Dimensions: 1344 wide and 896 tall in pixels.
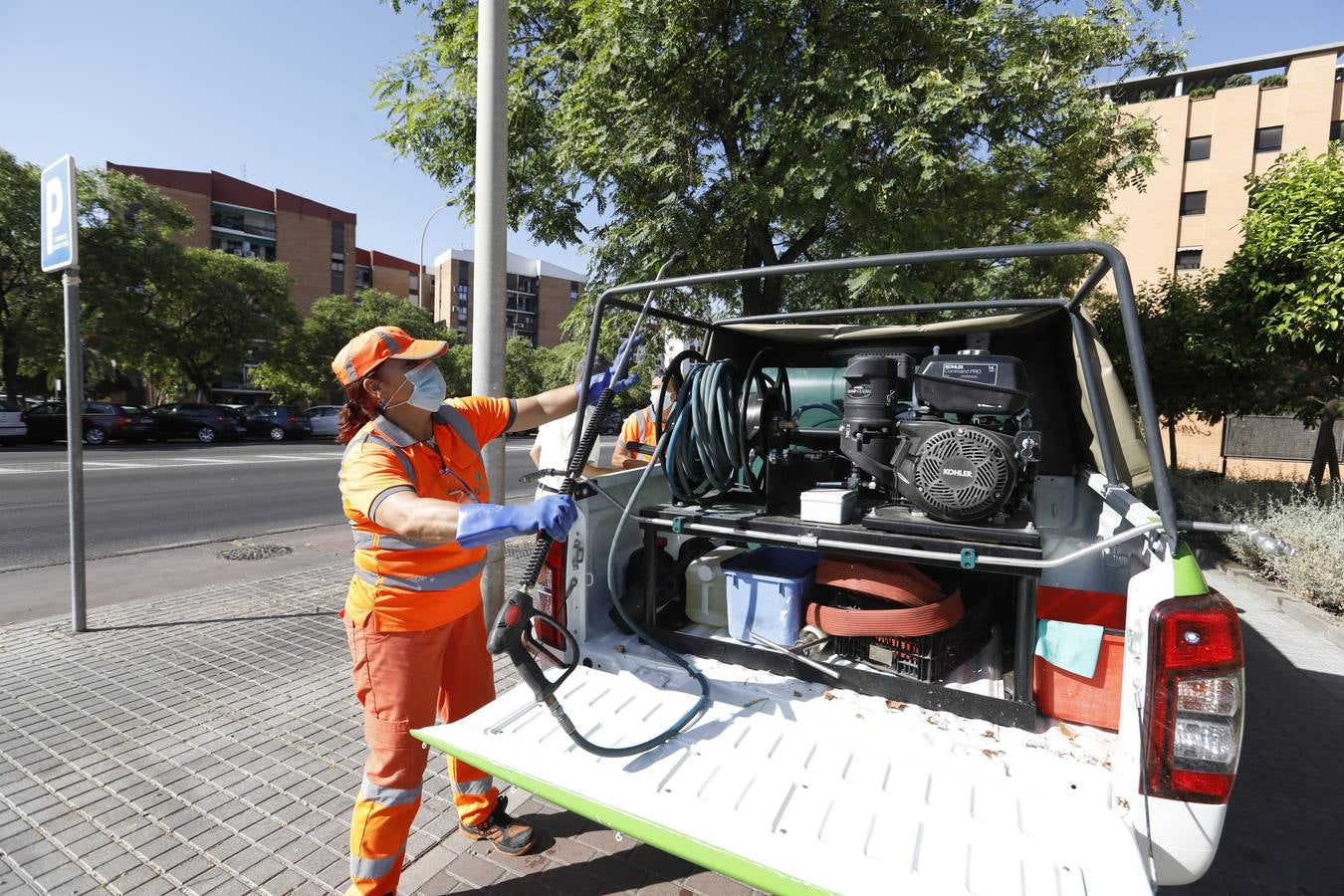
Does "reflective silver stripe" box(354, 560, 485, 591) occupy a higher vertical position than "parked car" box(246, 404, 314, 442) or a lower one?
higher

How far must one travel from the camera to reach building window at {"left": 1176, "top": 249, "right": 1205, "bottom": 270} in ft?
89.2

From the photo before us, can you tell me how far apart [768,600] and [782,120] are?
4.71m

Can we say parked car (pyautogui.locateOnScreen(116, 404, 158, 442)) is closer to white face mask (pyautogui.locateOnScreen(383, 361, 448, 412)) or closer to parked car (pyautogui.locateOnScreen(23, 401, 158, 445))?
parked car (pyautogui.locateOnScreen(23, 401, 158, 445))

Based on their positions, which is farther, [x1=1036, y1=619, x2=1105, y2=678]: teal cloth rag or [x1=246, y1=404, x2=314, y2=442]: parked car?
[x1=246, y1=404, x2=314, y2=442]: parked car

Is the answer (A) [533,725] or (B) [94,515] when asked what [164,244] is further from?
(A) [533,725]

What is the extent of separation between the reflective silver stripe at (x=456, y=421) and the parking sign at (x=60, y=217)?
368 cm

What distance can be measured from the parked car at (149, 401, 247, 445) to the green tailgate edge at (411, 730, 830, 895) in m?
27.8

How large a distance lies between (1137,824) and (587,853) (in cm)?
183

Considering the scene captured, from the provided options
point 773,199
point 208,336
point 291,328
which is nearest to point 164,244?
point 208,336

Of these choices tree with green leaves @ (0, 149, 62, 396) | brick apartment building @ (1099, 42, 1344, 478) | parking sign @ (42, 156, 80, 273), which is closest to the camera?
parking sign @ (42, 156, 80, 273)

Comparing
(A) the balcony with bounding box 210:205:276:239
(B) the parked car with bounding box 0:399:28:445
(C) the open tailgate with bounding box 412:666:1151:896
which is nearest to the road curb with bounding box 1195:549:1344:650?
(C) the open tailgate with bounding box 412:666:1151:896

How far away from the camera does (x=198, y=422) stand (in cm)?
2472

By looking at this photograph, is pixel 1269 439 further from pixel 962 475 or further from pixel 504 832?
pixel 504 832

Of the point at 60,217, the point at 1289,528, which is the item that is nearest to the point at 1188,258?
the point at 1289,528
